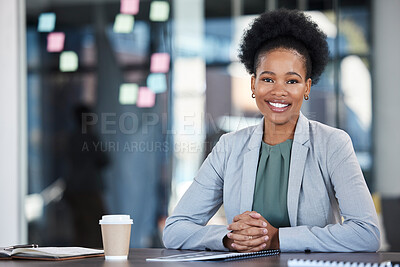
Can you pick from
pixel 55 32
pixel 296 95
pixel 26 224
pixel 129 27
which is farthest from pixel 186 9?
pixel 296 95

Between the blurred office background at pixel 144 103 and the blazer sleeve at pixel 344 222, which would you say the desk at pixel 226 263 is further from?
the blurred office background at pixel 144 103

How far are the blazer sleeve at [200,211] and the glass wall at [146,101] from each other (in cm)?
252

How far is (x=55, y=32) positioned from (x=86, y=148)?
39.4 inches

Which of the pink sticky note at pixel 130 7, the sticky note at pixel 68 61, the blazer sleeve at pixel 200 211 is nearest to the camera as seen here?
the blazer sleeve at pixel 200 211

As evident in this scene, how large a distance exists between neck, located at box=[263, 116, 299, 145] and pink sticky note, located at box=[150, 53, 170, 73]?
271cm

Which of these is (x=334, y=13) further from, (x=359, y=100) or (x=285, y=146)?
(x=285, y=146)

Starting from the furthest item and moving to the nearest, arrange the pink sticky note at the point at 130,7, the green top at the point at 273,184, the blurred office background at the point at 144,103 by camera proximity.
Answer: the pink sticky note at the point at 130,7 → the blurred office background at the point at 144,103 → the green top at the point at 273,184

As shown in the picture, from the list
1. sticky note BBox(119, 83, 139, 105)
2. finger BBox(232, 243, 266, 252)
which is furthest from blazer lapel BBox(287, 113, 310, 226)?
sticky note BBox(119, 83, 139, 105)

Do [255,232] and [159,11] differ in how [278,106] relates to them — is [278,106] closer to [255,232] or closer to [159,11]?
[255,232]

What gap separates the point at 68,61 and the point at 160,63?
0.80 meters

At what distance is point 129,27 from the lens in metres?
4.96

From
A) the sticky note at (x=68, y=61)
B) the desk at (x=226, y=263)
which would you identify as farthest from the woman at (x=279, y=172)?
the sticky note at (x=68, y=61)

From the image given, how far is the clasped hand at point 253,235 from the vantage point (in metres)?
1.87

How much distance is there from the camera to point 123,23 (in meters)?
4.98
